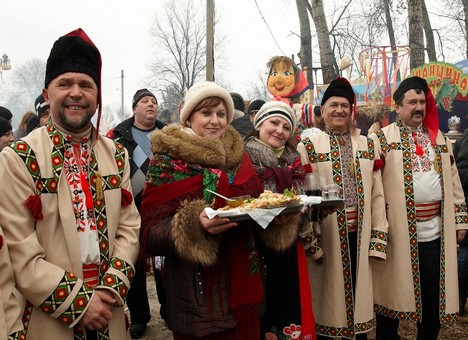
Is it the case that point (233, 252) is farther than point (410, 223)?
No

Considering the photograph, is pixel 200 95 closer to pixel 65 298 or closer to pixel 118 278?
pixel 118 278

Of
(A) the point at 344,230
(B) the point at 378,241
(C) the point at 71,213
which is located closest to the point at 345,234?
(A) the point at 344,230

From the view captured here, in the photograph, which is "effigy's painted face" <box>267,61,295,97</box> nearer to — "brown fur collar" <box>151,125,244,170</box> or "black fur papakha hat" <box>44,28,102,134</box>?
"brown fur collar" <box>151,125,244,170</box>

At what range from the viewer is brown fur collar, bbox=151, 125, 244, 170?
2.49 metres

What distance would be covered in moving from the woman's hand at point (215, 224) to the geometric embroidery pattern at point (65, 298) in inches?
24.8

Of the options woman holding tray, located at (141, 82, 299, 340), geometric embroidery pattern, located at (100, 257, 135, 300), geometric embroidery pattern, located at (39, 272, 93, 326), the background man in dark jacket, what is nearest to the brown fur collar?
woman holding tray, located at (141, 82, 299, 340)

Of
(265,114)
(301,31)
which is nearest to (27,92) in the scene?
(301,31)

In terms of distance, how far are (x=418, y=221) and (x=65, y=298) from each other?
9.07ft

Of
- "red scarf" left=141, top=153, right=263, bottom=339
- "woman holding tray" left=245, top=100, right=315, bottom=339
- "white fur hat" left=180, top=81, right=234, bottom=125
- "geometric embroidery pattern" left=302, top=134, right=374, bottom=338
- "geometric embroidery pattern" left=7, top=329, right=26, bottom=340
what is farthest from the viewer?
"geometric embroidery pattern" left=302, top=134, right=374, bottom=338

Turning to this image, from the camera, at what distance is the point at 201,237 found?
92.4 inches

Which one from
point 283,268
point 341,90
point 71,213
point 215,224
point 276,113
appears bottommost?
point 283,268

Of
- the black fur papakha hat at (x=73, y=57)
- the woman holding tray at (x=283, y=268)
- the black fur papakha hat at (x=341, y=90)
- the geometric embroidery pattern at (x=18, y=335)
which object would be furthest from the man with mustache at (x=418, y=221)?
the geometric embroidery pattern at (x=18, y=335)

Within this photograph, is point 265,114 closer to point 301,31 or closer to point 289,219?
point 289,219

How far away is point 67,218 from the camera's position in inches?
83.4
